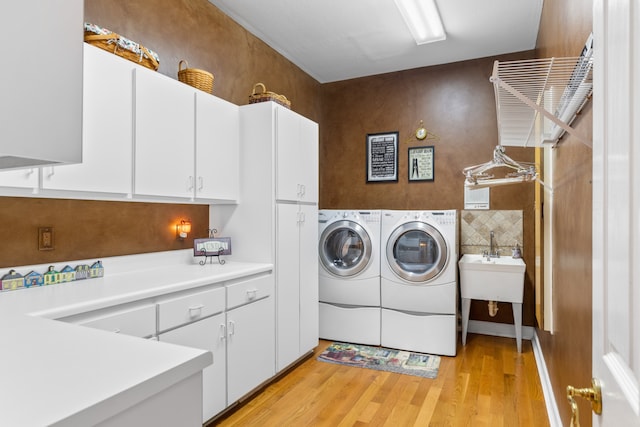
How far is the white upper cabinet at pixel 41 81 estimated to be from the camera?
0.59m

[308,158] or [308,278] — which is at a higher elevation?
[308,158]

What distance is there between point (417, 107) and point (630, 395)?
405 cm

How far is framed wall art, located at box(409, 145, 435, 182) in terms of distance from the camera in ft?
13.9

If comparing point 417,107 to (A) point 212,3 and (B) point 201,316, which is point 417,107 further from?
(B) point 201,316

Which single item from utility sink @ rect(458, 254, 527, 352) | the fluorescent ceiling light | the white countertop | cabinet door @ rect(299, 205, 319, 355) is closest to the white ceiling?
the fluorescent ceiling light

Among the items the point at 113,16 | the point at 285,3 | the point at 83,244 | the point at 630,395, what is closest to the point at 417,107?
the point at 285,3

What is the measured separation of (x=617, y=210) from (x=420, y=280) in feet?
9.52

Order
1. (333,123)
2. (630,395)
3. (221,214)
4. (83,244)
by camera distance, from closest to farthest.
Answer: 1. (630,395)
2. (83,244)
3. (221,214)
4. (333,123)

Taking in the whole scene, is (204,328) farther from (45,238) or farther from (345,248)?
(345,248)

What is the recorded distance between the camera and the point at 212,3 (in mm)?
3059

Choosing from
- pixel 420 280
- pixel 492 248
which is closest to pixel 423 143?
pixel 492 248

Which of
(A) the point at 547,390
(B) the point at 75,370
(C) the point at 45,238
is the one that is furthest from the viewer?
(A) the point at 547,390

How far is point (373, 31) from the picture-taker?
350 cm

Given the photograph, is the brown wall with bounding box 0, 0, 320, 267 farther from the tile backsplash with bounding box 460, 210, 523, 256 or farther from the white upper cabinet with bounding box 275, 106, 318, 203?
the tile backsplash with bounding box 460, 210, 523, 256
